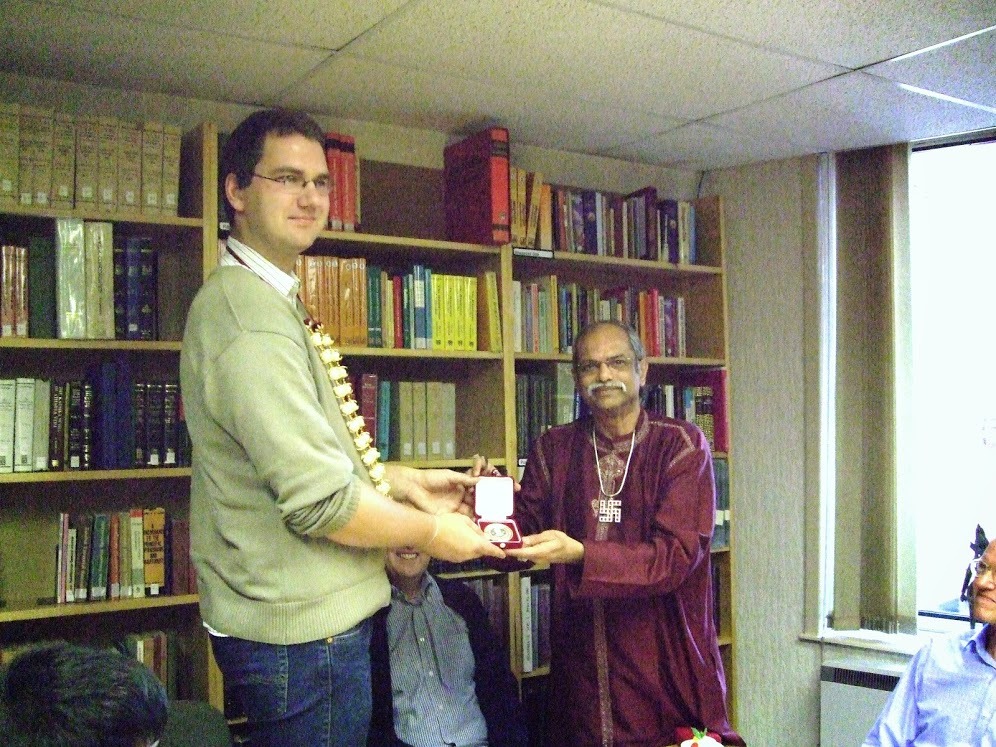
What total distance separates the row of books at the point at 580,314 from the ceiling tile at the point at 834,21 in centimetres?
120

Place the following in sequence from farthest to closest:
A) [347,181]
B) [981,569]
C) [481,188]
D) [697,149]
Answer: [697,149], [481,188], [347,181], [981,569]

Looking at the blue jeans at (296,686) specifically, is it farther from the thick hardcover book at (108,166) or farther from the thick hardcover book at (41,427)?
the thick hardcover book at (108,166)

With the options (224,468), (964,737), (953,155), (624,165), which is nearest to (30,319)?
(224,468)

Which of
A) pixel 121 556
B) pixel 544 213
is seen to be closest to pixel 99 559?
pixel 121 556

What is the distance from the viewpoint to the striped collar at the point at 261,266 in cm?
157

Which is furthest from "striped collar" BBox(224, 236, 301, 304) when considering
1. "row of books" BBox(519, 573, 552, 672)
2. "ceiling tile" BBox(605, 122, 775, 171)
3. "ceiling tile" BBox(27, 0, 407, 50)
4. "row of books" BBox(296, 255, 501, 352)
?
"ceiling tile" BBox(605, 122, 775, 171)

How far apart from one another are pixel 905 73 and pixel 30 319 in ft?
8.58

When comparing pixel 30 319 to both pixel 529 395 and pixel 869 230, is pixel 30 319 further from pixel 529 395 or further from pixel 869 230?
pixel 869 230

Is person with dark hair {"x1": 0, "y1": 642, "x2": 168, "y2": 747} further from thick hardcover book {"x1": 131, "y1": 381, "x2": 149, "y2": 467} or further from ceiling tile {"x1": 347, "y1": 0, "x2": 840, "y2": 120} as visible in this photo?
ceiling tile {"x1": 347, "y1": 0, "x2": 840, "y2": 120}

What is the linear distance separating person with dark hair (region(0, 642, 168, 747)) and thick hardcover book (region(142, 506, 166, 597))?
1461 mm

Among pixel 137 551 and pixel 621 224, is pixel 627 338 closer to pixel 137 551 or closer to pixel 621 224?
pixel 621 224

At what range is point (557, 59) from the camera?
9.00 ft

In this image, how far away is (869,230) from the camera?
371 cm

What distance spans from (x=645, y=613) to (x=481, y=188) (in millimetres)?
1529
